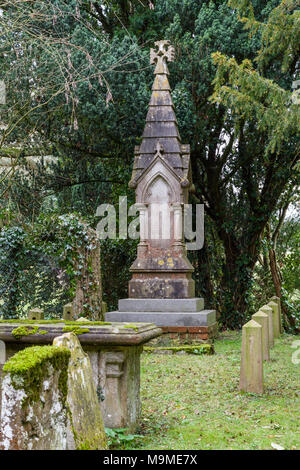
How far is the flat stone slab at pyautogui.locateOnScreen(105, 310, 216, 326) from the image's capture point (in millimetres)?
10578

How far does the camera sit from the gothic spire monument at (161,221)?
36.5 feet

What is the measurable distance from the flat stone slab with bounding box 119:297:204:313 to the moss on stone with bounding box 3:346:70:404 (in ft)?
25.1

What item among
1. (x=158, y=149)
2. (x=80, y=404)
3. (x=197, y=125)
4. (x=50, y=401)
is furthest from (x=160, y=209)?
(x=50, y=401)

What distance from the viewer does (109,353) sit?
4.82 meters

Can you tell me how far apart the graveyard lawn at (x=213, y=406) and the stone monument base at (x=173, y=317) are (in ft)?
2.44

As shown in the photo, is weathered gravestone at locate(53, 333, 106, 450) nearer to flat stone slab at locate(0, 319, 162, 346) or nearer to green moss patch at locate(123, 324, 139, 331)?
flat stone slab at locate(0, 319, 162, 346)

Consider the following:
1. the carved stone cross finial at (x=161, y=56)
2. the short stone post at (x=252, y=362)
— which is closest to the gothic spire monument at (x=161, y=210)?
the carved stone cross finial at (x=161, y=56)

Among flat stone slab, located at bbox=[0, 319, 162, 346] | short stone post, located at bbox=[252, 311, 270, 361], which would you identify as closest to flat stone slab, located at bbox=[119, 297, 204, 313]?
short stone post, located at bbox=[252, 311, 270, 361]

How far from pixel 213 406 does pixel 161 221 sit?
5782 mm

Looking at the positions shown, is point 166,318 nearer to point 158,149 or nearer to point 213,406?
point 158,149

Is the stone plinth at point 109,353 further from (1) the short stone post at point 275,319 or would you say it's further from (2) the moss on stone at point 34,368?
(1) the short stone post at point 275,319

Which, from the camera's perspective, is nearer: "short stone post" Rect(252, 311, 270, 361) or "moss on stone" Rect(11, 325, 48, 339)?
"moss on stone" Rect(11, 325, 48, 339)

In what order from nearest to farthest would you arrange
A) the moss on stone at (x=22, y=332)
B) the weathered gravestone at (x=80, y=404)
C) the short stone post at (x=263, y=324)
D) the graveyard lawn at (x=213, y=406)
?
the weathered gravestone at (x=80, y=404), the graveyard lawn at (x=213, y=406), the moss on stone at (x=22, y=332), the short stone post at (x=263, y=324)
